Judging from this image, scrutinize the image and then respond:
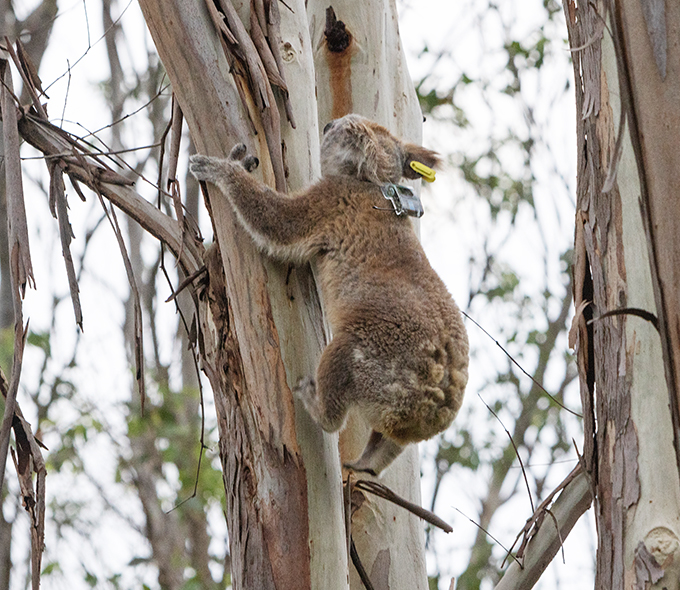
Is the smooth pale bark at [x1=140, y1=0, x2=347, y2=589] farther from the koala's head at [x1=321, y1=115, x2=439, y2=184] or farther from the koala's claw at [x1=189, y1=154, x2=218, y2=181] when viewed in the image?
the koala's head at [x1=321, y1=115, x2=439, y2=184]

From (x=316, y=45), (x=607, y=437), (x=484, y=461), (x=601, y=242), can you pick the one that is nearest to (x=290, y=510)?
(x=607, y=437)

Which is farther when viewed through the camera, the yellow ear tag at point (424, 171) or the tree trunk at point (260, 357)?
the yellow ear tag at point (424, 171)

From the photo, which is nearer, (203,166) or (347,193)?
(203,166)

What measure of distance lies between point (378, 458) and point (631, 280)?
6.42ft

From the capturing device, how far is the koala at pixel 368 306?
3178 millimetres

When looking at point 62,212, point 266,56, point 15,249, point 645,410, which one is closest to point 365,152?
point 266,56

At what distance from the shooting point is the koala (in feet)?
10.4

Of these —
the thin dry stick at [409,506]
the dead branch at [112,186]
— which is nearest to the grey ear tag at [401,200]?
the dead branch at [112,186]

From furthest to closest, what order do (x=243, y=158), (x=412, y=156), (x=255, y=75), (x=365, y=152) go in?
(x=412, y=156), (x=365, y=152), (x=243, y=158), (x=255, y=75)

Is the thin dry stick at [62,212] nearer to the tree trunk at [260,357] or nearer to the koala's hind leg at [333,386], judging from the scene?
the tree trunk at [260,357]

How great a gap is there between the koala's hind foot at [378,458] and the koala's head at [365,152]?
4.40 ft

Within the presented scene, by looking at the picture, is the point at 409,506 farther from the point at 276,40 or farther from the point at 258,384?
the point at 276,40

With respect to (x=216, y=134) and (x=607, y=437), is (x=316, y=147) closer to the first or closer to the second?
(x=216, y=134)

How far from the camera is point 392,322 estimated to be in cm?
344
